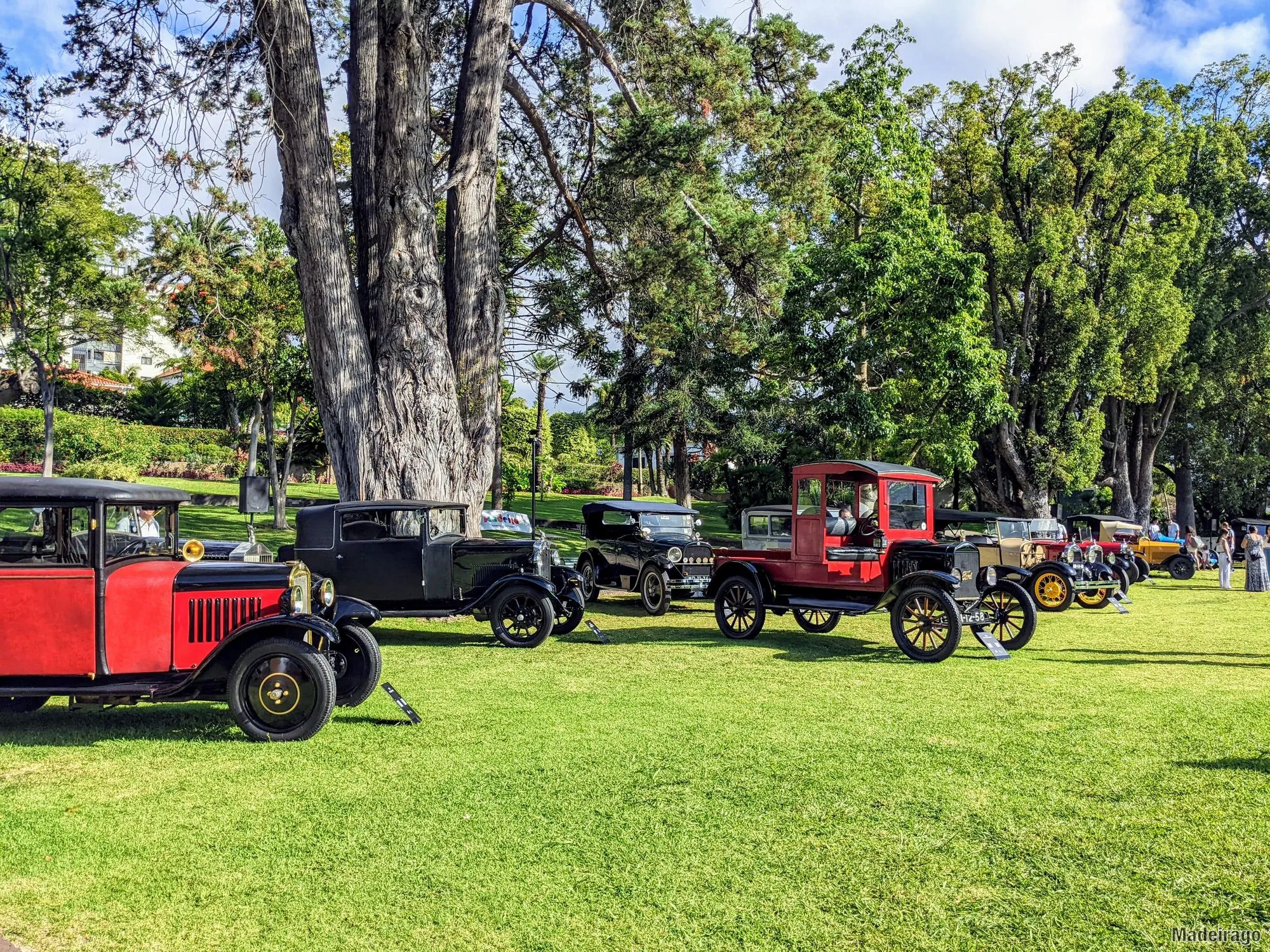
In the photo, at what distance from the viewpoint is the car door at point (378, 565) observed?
36.2 ft

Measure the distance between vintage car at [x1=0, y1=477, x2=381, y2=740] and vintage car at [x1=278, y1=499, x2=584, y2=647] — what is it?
422 cm

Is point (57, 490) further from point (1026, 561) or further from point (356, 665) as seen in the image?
point (1026, 561)

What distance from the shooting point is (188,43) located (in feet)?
42.7

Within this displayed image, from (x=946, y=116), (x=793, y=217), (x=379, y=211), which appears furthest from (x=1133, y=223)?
(x=379, y=211)

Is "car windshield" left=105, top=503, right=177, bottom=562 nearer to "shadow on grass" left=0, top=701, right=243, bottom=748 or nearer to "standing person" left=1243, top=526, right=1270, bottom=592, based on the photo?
"shadow on grass" left=0, top=701, right=243, bottom=748

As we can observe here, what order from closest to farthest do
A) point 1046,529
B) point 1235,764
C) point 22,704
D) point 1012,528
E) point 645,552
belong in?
point 1235,764 → point 22,704 → point 645,552 → point 1012,528 → point 1046,529

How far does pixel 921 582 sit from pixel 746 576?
2.37 meters

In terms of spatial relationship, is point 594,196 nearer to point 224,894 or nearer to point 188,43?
point 188,43

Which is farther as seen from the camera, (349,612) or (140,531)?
(349,612)

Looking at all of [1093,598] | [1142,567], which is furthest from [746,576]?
[1142,567]

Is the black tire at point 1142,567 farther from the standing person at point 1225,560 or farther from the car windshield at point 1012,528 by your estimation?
the car windshield at point 1012,528

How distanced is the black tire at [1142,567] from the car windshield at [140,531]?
65.9 ft

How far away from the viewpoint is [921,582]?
1036 centimetres

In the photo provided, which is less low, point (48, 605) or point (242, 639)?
point (48, 605)
